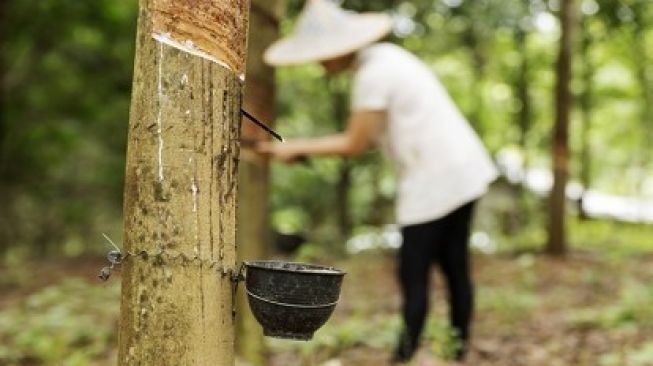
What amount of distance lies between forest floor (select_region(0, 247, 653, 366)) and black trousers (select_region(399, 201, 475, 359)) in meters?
0.23

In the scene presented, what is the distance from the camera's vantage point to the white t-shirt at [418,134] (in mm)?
3777

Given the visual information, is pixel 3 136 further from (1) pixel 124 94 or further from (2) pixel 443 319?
(2) pixel 443 319

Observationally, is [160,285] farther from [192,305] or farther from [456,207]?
[456,207]

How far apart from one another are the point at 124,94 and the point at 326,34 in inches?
261

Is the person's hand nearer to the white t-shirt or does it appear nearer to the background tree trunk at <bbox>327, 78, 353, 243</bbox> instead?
the white t-shirt

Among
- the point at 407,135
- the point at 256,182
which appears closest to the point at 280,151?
the point at 256,182

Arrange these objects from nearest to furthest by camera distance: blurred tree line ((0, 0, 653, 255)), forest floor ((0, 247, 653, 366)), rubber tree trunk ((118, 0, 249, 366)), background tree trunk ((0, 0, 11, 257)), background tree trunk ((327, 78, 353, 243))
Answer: rubber tree trunk ((118, 0, 249, 366)) < forest floor ((0, 247, 653, 366)) < blurred tree line ((0, 0, 653, 255)) < background tree trunk ((0, 0, 11, 257)) < background tree trunk ((327, 78, 353, 243))

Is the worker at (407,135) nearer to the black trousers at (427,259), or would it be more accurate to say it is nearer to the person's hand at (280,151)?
the black trousers at (427,259)

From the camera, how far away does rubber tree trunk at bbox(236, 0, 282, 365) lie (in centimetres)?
A: 399

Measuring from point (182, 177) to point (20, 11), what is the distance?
8741mm

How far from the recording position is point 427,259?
3939 mm

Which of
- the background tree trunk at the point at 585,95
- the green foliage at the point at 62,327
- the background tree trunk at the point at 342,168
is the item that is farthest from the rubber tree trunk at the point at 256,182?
the background tree trunk at the point at 585,95

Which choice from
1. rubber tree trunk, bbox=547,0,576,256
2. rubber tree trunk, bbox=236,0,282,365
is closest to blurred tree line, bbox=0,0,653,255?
rubber tree trunk, bbox=547,0,576,256

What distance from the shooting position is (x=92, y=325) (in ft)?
18.6
